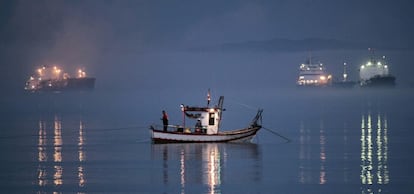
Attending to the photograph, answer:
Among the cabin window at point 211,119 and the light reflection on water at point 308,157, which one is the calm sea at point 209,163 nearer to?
the light reflection on water at point 308,157

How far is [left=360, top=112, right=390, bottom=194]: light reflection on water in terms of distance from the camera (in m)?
34.5

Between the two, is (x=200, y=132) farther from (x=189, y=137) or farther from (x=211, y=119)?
→ (x=211, y=119)

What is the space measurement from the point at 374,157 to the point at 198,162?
33.6ft

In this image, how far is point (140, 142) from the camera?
5472 centimetres

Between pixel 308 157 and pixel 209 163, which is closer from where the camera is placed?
pixel 209 163

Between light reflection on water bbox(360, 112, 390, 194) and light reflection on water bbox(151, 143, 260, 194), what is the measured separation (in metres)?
5.28

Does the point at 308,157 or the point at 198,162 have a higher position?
the point at 308,157

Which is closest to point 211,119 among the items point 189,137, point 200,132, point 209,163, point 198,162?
point 200,132

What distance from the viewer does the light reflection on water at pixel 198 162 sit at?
114ft

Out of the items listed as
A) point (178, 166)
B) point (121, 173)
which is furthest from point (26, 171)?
point (178, 166)

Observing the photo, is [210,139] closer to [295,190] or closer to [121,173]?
[121,173]

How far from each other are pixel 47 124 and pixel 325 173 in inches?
1824

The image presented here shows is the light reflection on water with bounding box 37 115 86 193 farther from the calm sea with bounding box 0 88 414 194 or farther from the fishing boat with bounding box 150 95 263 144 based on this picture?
the fishing boat with bounding box 150 95 263 144

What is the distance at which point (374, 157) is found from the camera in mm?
44031
